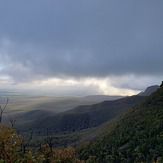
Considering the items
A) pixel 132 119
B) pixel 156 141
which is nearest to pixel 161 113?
pixel 132 119

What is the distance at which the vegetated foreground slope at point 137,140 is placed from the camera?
7987cm

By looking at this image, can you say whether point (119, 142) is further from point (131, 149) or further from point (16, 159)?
point (16, 159)

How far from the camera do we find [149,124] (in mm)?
99938

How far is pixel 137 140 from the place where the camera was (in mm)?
91938

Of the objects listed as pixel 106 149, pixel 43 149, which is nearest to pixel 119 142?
pixel 106 149

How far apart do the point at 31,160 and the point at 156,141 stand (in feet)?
230

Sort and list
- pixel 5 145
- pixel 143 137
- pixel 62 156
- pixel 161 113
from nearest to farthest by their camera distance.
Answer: pixel 5 145, pixel 62 156, pixel 143 137, pixel 161 113

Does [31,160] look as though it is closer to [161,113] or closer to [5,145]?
[5,145]

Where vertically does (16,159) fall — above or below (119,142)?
above

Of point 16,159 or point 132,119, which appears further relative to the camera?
point 132,119

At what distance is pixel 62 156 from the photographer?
1151 inches

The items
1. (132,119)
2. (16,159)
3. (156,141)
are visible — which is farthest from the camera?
(132,119)

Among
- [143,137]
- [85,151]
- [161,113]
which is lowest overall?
[85,151]

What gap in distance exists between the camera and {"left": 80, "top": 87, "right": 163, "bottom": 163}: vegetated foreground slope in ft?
262
